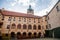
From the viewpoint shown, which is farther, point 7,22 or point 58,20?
point 7,22

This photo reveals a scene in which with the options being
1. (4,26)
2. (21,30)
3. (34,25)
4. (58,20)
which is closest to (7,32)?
(4,26)

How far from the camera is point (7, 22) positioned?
40.3 meters

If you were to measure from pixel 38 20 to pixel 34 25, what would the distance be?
3047 millimetres

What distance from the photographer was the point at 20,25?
42188mm

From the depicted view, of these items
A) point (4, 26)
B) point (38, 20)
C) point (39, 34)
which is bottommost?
point (39, 34)

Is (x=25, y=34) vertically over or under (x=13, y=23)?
under

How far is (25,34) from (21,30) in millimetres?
2510

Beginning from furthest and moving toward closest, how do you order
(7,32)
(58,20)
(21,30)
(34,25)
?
(34,25) < (21,30) < (7,32) < (58,20)

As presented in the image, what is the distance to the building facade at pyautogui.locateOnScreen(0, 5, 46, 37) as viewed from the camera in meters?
39.9

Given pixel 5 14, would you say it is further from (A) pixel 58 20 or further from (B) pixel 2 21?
(A) pixel 58 20

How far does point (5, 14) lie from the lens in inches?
1602

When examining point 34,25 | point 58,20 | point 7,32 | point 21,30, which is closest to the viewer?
point 58,20

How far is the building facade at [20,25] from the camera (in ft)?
131

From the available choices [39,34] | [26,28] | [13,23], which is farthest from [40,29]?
[13,23]
